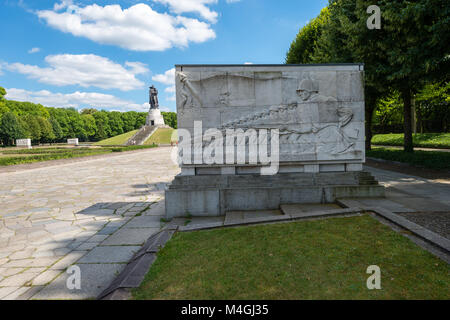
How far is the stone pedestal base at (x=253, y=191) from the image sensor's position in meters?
5.92

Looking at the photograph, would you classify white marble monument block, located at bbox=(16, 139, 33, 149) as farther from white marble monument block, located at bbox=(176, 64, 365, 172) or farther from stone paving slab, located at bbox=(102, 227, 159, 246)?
white marble monument block, located at bbox=(176, 64, 365, 172)

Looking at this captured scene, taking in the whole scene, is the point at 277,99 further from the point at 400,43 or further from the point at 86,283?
the point at 400,43

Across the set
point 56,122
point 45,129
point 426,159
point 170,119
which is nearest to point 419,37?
point 426,159

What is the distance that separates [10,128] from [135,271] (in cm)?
6536

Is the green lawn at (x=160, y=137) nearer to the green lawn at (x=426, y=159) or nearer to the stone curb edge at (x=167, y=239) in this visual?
the green lawn at (x=426, y=159)

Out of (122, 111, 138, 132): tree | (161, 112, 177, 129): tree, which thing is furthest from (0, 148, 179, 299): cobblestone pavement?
(161, 112, 177, 129): tree

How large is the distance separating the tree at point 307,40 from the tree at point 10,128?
58.0 metres

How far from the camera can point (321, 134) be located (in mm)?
6133

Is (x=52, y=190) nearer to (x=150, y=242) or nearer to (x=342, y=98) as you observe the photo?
(x=150, y=242)

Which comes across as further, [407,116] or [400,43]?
[407,116]

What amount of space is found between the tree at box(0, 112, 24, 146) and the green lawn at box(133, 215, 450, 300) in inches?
2546

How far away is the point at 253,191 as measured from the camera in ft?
19.7

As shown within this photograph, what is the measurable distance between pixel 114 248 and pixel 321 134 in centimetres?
529
